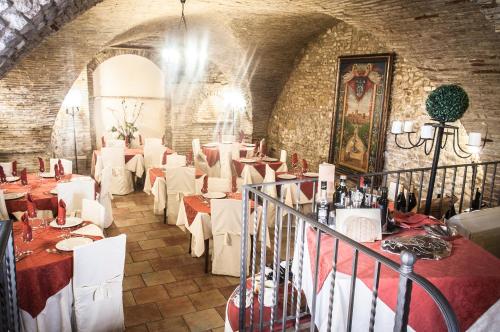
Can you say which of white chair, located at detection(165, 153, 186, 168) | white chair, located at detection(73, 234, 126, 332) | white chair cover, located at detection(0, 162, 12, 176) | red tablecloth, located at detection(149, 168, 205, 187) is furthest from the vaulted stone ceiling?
red tablecloth, located at detection(149, 168, 205, 187)

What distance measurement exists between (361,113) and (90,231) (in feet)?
17.8

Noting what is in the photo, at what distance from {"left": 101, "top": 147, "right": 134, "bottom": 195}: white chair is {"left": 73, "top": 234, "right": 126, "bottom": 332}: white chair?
436cm

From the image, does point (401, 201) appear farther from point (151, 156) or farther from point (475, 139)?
point (151, 156)

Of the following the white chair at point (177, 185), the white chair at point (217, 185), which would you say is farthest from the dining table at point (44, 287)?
the white chair at point (177, 185)

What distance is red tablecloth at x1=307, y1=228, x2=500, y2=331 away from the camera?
1973 mm

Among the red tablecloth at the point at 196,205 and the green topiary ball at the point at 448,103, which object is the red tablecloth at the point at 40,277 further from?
the green topiary ball at the point at 448,103

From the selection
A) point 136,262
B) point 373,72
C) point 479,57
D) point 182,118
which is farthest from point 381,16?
point 182,118

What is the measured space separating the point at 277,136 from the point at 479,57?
660 centimetres

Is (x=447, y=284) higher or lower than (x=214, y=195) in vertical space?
higher

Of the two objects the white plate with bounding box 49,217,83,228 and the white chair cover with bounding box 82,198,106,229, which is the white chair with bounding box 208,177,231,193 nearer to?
the white chair cover with bounding box 82,198,106,229

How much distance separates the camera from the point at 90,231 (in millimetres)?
3797

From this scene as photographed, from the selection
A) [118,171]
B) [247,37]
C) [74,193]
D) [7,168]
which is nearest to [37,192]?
[74,193]

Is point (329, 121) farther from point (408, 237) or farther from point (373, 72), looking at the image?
point (408, 237)

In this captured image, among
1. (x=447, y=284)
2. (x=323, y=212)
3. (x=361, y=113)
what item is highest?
(x=361, y=113)
